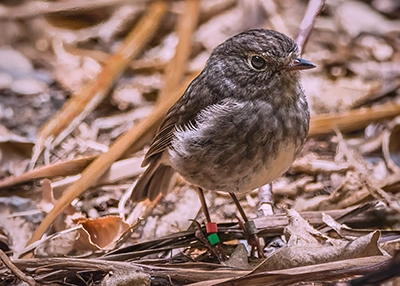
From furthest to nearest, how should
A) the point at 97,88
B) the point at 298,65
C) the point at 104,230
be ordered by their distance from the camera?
the point at 97,88
the point at 104,230
the point at 298,65

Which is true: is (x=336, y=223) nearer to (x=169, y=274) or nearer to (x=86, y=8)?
(x=169, y=274)

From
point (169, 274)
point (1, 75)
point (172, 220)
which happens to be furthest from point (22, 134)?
point (169, 274)

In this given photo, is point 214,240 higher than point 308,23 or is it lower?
lower

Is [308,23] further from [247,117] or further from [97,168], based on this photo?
[97,168]

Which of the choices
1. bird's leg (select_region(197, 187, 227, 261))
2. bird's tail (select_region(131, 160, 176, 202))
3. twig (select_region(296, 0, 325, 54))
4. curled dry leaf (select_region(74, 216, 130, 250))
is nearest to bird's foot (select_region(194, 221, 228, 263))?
bird's leg (select_region(197, 187, 227, 261))

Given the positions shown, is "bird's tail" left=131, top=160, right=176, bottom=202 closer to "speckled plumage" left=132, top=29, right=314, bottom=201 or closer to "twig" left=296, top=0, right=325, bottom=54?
"speckled plumage" left=132, top=29, right=314, bottom=201

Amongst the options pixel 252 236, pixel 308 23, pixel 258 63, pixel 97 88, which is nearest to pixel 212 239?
pixel 252 236

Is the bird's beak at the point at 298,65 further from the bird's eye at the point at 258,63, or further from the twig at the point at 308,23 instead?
the twig at the point at 308,23
